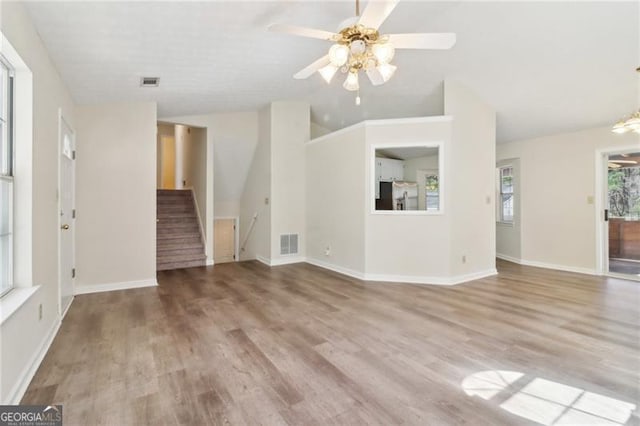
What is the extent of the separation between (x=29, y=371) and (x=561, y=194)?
7565 mm

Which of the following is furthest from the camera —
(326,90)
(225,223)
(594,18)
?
(225,223)

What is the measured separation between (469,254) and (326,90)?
3.86m

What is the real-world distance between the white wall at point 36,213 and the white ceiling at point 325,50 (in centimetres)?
29

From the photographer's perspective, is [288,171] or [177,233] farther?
[177,233]

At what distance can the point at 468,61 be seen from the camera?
429 centimetres

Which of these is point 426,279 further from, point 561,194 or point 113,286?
point 113,286

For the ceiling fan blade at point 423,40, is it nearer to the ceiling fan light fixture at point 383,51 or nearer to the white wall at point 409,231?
the ceiling fan light fixture at point 383,51

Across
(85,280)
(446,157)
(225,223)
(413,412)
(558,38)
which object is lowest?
(413,412)

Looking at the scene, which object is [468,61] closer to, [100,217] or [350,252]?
[350,252]

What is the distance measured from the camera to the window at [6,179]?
1.99 metres

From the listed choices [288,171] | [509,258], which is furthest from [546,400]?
[509,258]

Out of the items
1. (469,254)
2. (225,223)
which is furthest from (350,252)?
(225,223)

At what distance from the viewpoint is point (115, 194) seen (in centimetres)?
422

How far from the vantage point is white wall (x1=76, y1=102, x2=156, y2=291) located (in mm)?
4035
